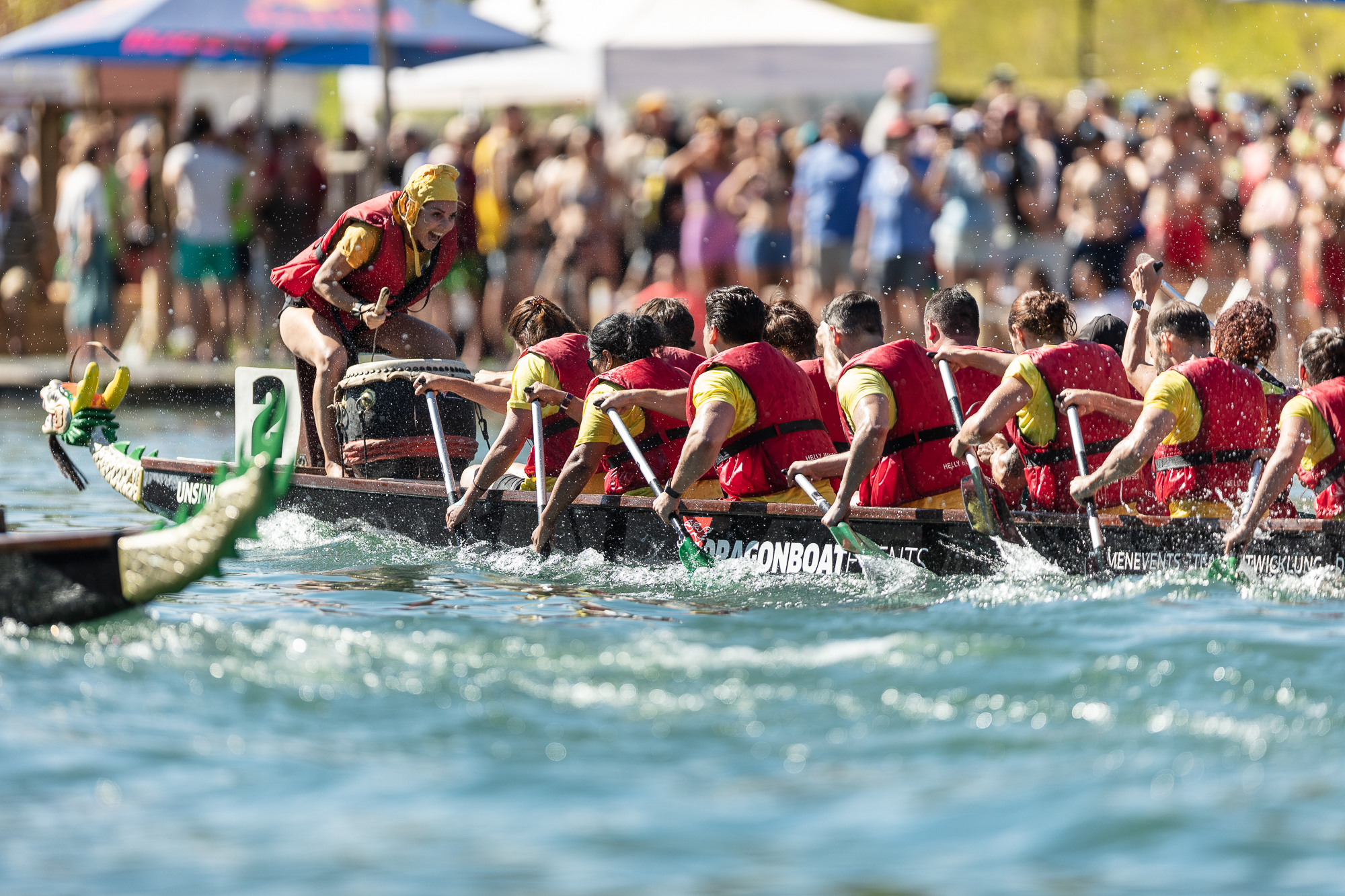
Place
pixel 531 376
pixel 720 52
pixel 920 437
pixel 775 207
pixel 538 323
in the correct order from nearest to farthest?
pixel 920 437
pixel 531 376
pixel 538 323
pixel 775 207
pixel 720 52

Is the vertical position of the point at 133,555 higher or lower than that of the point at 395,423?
lower

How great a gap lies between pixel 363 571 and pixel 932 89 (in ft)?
41.5

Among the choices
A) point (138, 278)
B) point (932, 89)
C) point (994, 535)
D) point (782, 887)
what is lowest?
point (782, 887)

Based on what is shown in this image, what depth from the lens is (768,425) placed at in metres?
8.71

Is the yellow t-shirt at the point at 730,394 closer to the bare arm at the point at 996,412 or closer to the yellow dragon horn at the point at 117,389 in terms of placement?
the bare arm at the point at 996,412

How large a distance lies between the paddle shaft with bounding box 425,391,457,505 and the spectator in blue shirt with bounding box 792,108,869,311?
6993 millimetres

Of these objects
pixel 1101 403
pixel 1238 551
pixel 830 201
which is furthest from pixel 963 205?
pixel 1238 551

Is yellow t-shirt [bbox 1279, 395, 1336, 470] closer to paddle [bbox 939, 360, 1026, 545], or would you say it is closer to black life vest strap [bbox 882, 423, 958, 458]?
paddle [bbox 939, 360, 1026, 545]

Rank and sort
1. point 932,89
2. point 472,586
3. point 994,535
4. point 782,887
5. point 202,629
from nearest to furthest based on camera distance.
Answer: point 782,887
point 202,629
point 994,535
point 472,586
point 932,89

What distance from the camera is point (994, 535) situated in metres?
8.09

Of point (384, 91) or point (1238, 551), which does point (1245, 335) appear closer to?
point (1238, 551)

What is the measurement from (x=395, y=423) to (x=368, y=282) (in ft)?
2.61

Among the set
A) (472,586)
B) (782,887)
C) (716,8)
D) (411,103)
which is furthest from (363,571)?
(411,103)

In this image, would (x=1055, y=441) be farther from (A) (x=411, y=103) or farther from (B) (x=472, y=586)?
(A) (x=411, y=103)
